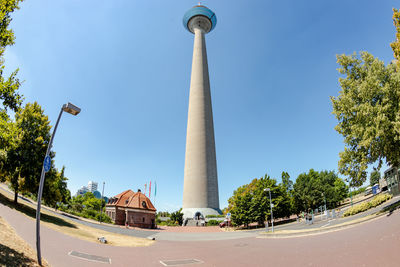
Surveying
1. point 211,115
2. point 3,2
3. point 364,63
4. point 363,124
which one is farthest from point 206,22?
point 3,2

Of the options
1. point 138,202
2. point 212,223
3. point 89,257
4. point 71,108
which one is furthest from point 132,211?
point 71,108

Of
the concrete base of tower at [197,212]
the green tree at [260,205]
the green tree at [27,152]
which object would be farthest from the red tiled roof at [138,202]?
the green tree at [27,152]

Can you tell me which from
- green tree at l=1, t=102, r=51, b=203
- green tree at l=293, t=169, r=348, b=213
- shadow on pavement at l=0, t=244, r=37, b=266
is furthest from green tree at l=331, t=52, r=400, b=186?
green tree at l=293, t=169, r=348, b=213

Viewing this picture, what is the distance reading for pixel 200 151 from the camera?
5422cm

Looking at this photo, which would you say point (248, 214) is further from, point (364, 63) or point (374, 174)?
point (374, 174)

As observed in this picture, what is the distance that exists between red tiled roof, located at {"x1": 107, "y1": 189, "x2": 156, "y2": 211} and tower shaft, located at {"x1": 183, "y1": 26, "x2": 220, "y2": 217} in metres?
11.0

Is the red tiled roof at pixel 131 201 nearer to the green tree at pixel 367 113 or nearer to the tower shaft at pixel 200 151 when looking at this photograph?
the tower shaft at pixel 200 151

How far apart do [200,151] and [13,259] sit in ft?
156

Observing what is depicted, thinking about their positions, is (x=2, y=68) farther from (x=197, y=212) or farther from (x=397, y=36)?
(x=197, y=212)

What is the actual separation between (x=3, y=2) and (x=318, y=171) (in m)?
76.5

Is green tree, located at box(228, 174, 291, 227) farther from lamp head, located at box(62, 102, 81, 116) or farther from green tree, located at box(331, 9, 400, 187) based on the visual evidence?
lamp head, located at box(62, 102, 81, 116)

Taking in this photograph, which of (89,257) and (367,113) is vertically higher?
(367,113)

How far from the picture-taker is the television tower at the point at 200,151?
51219 mm

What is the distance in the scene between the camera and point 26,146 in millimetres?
22625
